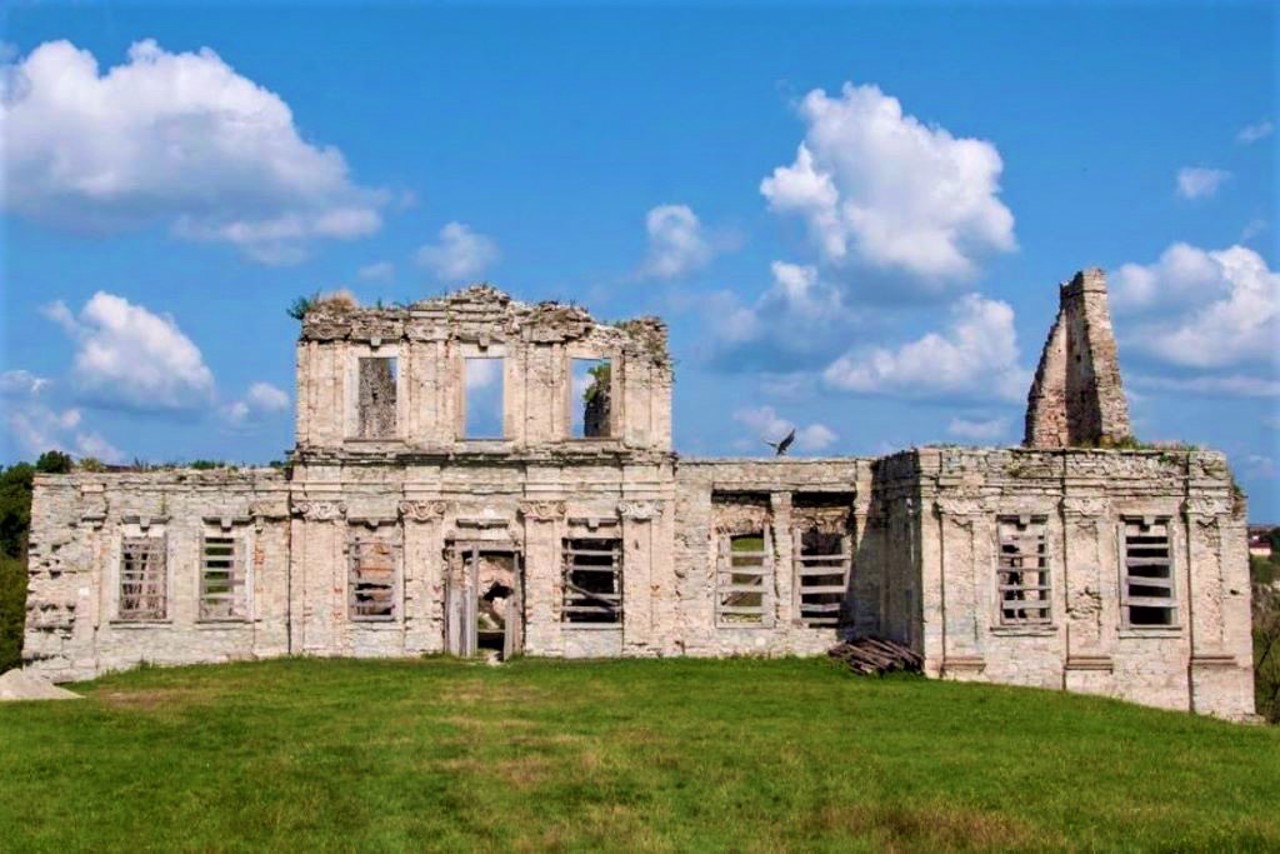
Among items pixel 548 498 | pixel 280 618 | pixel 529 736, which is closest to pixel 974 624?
pixel 548 498

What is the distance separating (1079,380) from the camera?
29141 mm

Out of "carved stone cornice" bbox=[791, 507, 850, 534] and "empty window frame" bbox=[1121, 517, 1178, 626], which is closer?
"empty window frame" bbox=[1121, 517, 1178, 626]

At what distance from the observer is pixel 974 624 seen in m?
24.2

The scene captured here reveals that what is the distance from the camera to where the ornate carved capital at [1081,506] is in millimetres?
25109

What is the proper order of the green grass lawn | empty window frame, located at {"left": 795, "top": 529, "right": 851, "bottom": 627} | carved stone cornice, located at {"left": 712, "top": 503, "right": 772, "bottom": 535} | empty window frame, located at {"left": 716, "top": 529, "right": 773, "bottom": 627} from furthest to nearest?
carved stone cornice, located at {"left": 712, "top": 503, "right": 772, "bottom": 535}
empty window frame, located at {"left": 795, "top": 529, "right": 851, "bottom": 627}
empty window frame, located at {"left": 716, "top": 529, "right": 773, "bottom": 627}
the green grass lawn

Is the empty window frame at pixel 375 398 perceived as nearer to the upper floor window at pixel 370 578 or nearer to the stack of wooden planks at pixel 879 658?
the upper floor window at pixel 370 578

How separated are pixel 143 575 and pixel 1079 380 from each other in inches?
791

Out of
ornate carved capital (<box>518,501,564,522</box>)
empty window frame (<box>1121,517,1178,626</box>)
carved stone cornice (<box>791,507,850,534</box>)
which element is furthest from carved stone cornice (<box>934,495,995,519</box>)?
ornate carved capital (<box>518,501,564,522</box>)

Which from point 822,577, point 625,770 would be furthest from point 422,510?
point 625,770

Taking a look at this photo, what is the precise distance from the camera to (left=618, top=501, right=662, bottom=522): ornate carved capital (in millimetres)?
26688

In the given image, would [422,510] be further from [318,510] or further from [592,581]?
[592,581]

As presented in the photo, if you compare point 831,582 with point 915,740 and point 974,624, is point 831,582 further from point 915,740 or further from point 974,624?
point 915,740

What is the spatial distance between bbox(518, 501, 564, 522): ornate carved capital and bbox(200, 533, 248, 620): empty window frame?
19.2 feet

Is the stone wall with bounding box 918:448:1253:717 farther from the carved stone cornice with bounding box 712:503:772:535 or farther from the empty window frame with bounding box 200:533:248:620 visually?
the empty window frame with bounding box 200:533:248:620
